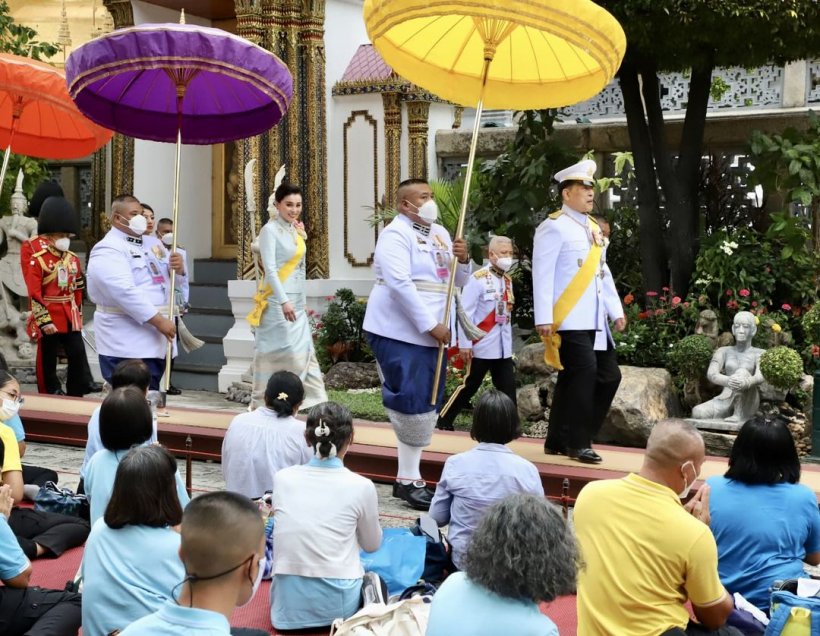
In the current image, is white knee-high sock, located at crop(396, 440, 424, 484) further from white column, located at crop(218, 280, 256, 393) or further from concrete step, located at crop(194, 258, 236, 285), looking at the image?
concrete step, located at crop(194, 258, 236, 285)

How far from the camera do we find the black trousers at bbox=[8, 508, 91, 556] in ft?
19.7

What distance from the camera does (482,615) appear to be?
302cm

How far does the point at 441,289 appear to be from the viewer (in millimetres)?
7191

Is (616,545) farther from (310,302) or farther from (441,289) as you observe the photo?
(310,302)

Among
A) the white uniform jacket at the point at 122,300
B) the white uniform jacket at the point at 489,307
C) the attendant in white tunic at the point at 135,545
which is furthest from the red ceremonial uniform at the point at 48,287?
the attendant in white tunic at the point at 135,545

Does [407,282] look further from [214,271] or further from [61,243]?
[214,271]

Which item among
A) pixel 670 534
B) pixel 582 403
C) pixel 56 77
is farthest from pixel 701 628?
pixel 56 77

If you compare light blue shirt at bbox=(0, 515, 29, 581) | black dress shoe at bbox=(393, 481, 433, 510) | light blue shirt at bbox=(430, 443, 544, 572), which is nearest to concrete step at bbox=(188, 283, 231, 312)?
black dress shoe at bbox=(393, 481, 433, 510)

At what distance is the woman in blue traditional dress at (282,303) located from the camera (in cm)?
898

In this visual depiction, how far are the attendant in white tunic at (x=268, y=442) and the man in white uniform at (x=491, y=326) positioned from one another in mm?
2834

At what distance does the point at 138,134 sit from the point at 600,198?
16.3ft

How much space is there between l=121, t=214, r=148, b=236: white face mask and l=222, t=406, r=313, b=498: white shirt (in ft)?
8.25

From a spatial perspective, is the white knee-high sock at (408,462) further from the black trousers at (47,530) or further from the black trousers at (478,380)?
the black trousers at (47,530)

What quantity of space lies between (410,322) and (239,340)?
5315mm
